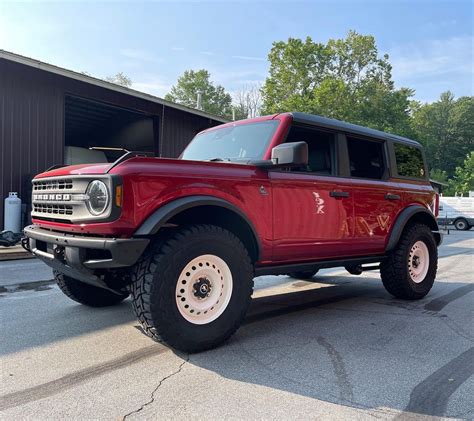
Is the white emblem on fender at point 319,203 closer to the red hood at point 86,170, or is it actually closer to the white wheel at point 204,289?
the white wheel at point 204,289

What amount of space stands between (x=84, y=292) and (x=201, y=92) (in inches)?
2025

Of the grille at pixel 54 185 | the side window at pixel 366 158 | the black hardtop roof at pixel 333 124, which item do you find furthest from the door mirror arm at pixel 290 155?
the grille at pixel 54 185

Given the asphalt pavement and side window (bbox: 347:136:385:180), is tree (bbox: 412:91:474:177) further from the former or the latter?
the asphalt pavement

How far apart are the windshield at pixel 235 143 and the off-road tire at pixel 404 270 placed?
236 centimetres

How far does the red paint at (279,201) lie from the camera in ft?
9.98

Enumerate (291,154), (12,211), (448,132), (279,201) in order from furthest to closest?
(448,132) < (12,211) < (279,201) < (291,154)

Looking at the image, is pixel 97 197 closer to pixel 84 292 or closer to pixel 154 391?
pixel 154 391

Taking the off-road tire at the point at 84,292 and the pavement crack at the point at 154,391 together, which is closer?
the pavement crack at the point at 154,391

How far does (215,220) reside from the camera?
143 inches

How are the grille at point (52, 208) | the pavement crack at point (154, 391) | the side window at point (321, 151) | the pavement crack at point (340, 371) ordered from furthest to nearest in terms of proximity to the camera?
the side window at point (321, 151)
the grille at point (52, 208)
the pavement crack at point (340, 371)
the pavement crack at point (154, 391)

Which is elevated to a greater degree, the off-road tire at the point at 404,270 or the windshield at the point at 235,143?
the windshield at the point at 235,143

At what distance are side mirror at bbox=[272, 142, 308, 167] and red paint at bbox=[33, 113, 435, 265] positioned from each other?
242 millimetres

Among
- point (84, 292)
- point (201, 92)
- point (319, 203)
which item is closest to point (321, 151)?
point (319, 203)

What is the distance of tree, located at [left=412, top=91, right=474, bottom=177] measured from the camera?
60.4 metres
